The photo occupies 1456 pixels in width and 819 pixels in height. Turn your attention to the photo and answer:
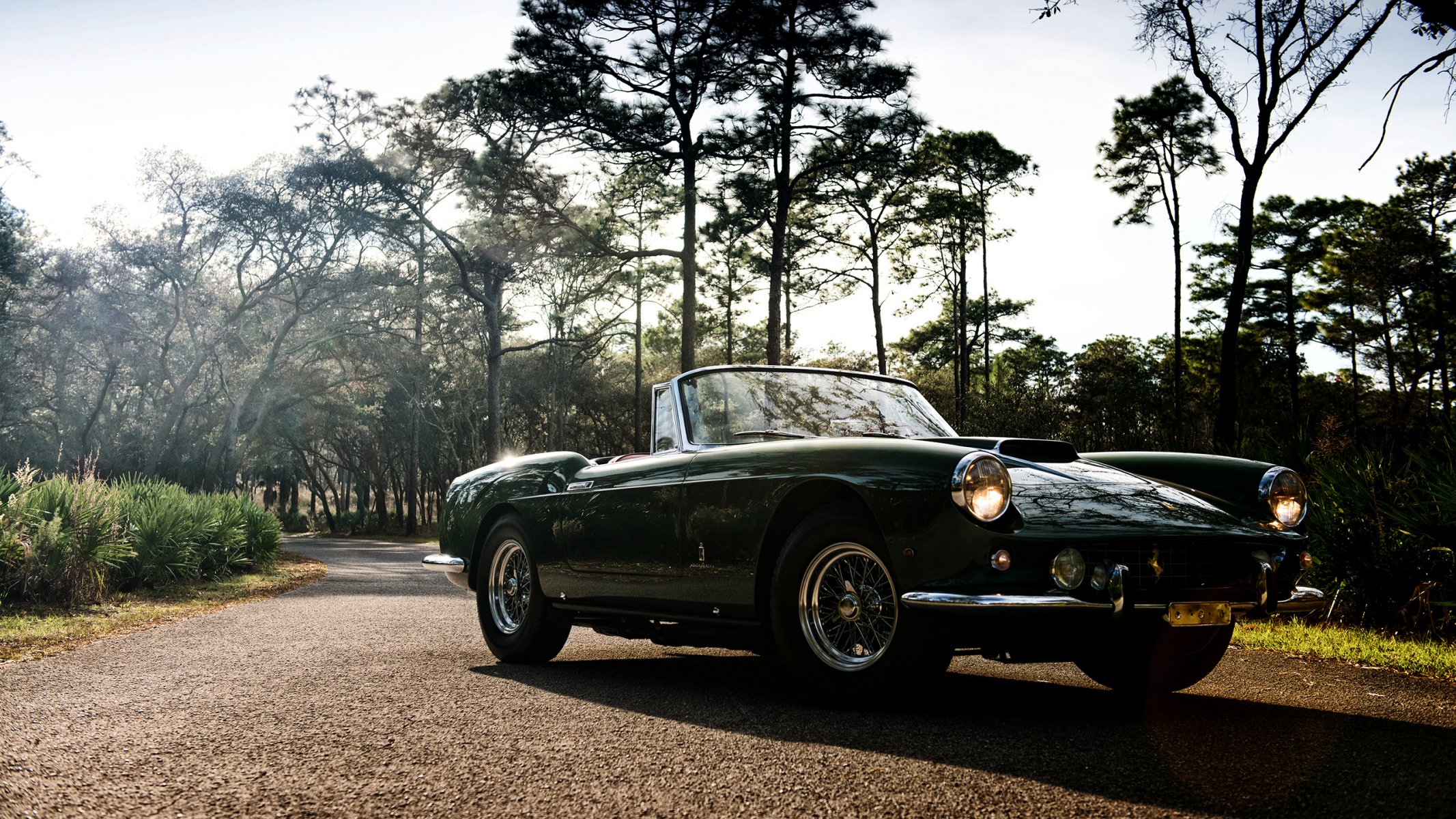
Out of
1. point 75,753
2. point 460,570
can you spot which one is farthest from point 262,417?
point 75,753

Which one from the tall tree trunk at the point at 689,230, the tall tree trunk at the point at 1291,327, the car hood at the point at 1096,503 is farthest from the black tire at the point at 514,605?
the tall tree trunk at the point at 1291,327

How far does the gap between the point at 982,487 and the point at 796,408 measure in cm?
193

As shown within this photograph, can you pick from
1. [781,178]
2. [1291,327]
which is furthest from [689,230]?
[1291,327]

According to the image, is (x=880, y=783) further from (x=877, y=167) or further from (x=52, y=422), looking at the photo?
(x=52, y=422)

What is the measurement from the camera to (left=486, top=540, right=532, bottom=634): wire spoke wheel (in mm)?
6711

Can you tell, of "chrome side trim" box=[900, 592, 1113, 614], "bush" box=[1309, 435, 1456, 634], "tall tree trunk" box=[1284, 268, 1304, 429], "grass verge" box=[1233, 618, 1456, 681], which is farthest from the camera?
"tall tree trunk" box=[1284, 268, 1304, 429]

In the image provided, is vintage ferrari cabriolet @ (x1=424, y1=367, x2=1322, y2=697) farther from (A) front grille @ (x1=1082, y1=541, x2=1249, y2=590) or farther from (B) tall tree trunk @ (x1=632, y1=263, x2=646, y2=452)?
(B) tall tree trunk @ (x1=632, y1=263, x2=646, y2=452)

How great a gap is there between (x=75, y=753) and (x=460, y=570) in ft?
11.0

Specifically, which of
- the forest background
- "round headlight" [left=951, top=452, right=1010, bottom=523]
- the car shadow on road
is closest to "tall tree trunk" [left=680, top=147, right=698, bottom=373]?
the forest background

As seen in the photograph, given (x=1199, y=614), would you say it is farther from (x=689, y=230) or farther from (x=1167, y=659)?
(x=689, y=230)

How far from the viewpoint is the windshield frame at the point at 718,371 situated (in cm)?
572

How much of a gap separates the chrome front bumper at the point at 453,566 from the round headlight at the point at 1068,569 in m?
4.29

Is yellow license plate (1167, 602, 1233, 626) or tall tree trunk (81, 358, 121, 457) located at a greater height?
tall tree trunk (81, 358, 121, 457)

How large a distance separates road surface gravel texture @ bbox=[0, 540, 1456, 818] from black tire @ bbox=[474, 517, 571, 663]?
0.61ft
